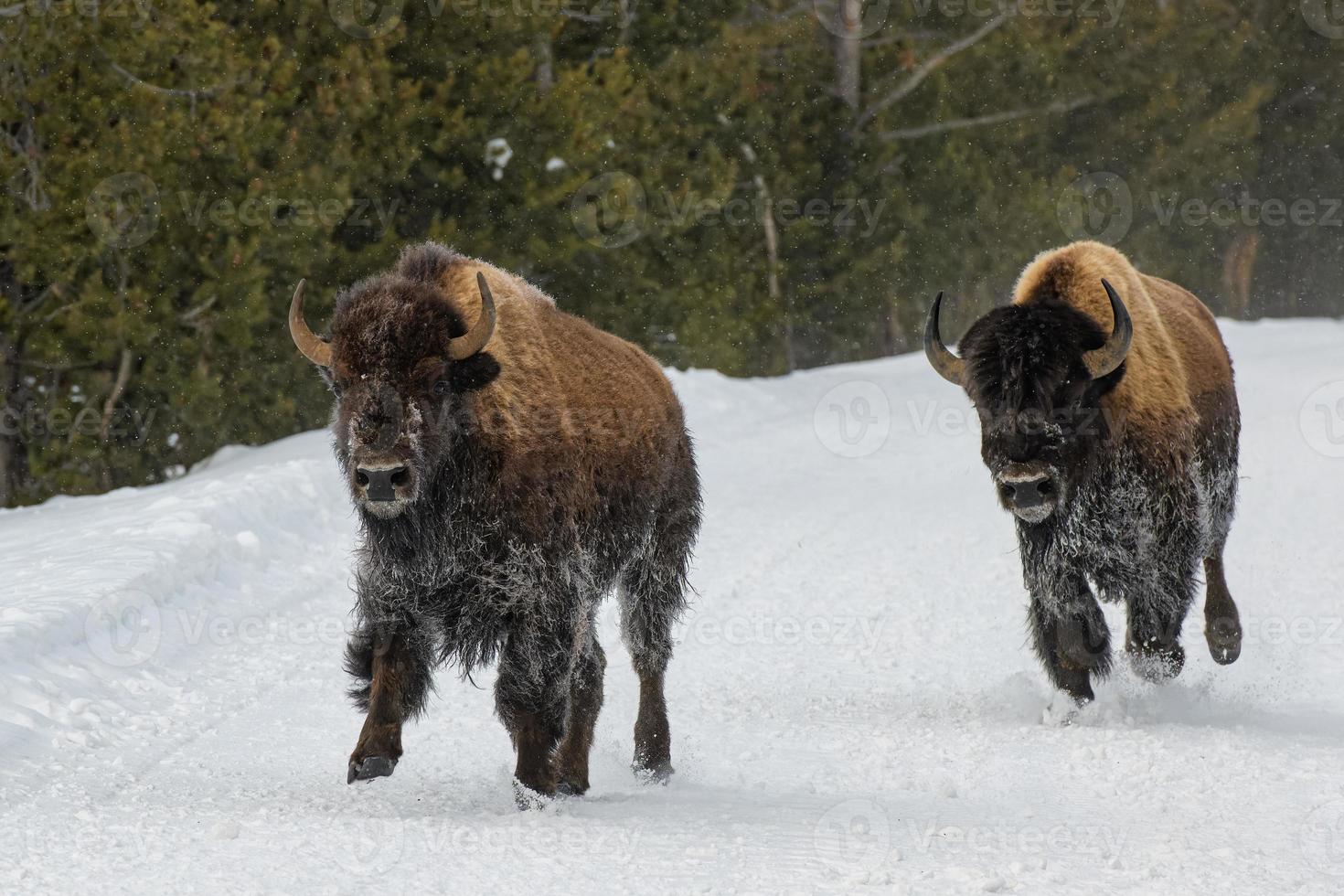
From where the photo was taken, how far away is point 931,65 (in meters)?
27.8

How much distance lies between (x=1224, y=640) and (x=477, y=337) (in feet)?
14.9

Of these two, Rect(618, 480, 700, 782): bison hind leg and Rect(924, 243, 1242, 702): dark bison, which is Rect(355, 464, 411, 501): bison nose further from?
Rect(924, 243, 1242, 702): dark bison

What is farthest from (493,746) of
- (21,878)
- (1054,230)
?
(1054,230)

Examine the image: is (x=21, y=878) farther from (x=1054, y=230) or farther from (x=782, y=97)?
(x=1054, y=230)

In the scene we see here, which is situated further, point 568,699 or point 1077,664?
point 1077,664

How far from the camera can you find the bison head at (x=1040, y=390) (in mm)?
6844

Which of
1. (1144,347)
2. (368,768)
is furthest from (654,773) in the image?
(1144,347)

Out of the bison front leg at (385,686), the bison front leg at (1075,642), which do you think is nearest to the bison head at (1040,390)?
the bison front leg at (1075,642)

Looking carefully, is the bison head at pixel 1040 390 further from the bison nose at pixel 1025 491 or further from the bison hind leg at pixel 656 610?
the bison hind leg at pixel 656 610

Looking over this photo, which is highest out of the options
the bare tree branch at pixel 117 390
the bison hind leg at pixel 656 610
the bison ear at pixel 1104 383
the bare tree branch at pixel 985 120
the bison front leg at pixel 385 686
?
the bison ear at pixel 1104 383

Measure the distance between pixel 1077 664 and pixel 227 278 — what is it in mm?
A: 9931

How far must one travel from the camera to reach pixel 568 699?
5.95m

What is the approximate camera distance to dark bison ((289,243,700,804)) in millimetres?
5469

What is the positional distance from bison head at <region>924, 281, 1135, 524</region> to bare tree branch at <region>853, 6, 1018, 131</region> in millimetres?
19967
